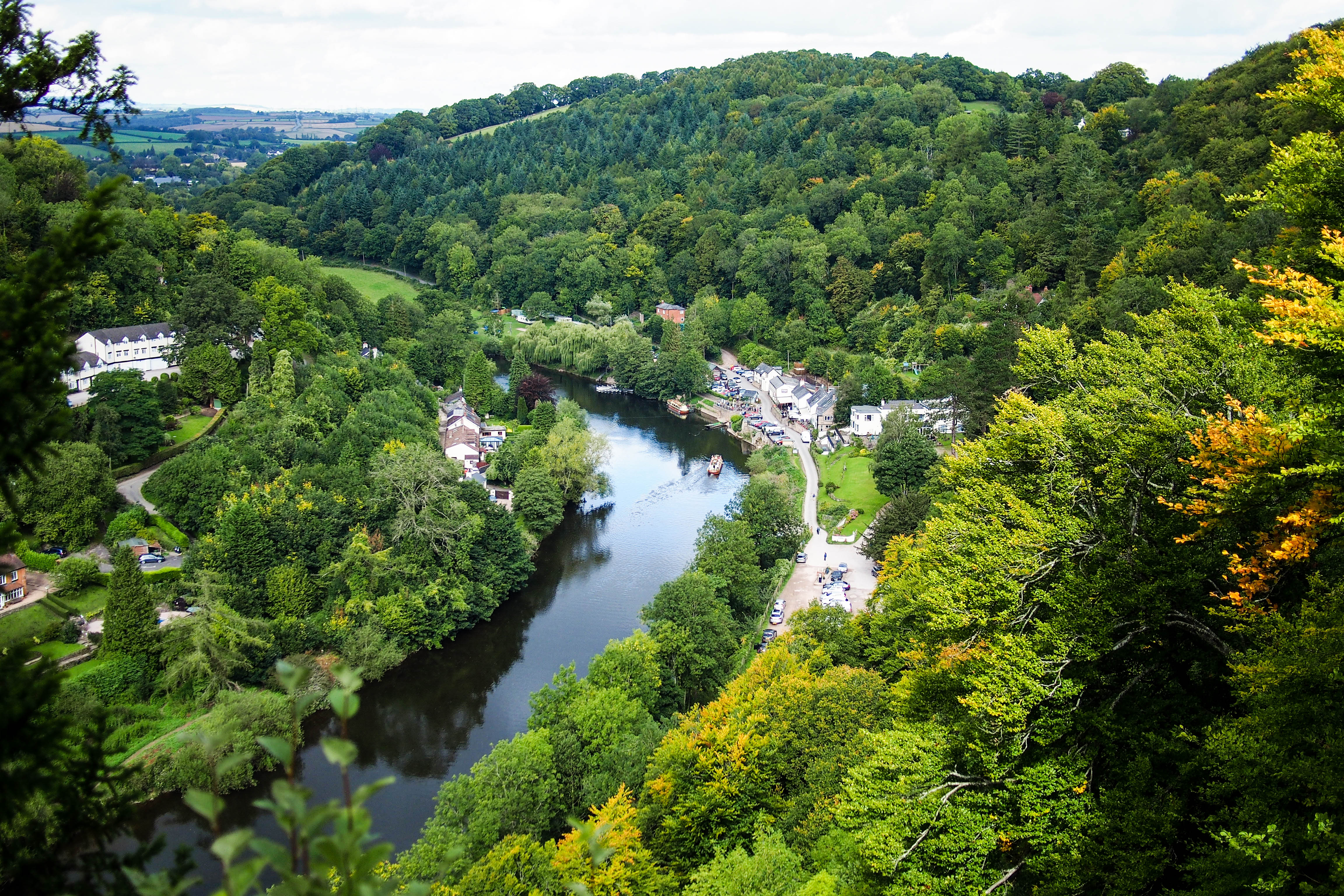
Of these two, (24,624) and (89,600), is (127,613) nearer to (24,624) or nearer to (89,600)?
(24,624)

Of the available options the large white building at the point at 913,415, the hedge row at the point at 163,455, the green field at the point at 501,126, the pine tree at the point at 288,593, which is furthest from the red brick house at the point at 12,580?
the green field at the point at 501,126

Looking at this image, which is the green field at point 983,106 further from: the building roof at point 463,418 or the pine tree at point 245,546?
the pine tree at point 245,546

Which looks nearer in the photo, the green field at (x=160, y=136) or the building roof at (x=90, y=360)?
the building roof at (x=90, y=360)

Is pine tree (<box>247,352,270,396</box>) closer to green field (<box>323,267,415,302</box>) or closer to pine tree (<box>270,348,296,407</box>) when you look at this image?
pine tree (<box>270,348,296,407</box>)

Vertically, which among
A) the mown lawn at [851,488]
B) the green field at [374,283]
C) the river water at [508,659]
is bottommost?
the river water at [508,659]

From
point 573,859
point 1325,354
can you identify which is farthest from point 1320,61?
point 573,859

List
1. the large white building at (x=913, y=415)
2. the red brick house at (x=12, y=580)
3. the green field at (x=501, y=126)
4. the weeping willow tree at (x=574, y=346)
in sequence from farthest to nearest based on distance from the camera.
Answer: the green field at (x=501, y=126), the weeping willow tree at (x=574, y=346), the large white building at (x=913, y=415), the red brick house at (x=12, y=580)

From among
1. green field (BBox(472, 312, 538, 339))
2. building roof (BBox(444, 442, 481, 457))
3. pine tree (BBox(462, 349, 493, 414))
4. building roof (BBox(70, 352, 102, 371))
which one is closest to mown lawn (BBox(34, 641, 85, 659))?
building roof (BBox(70, 352, 102, 371))
